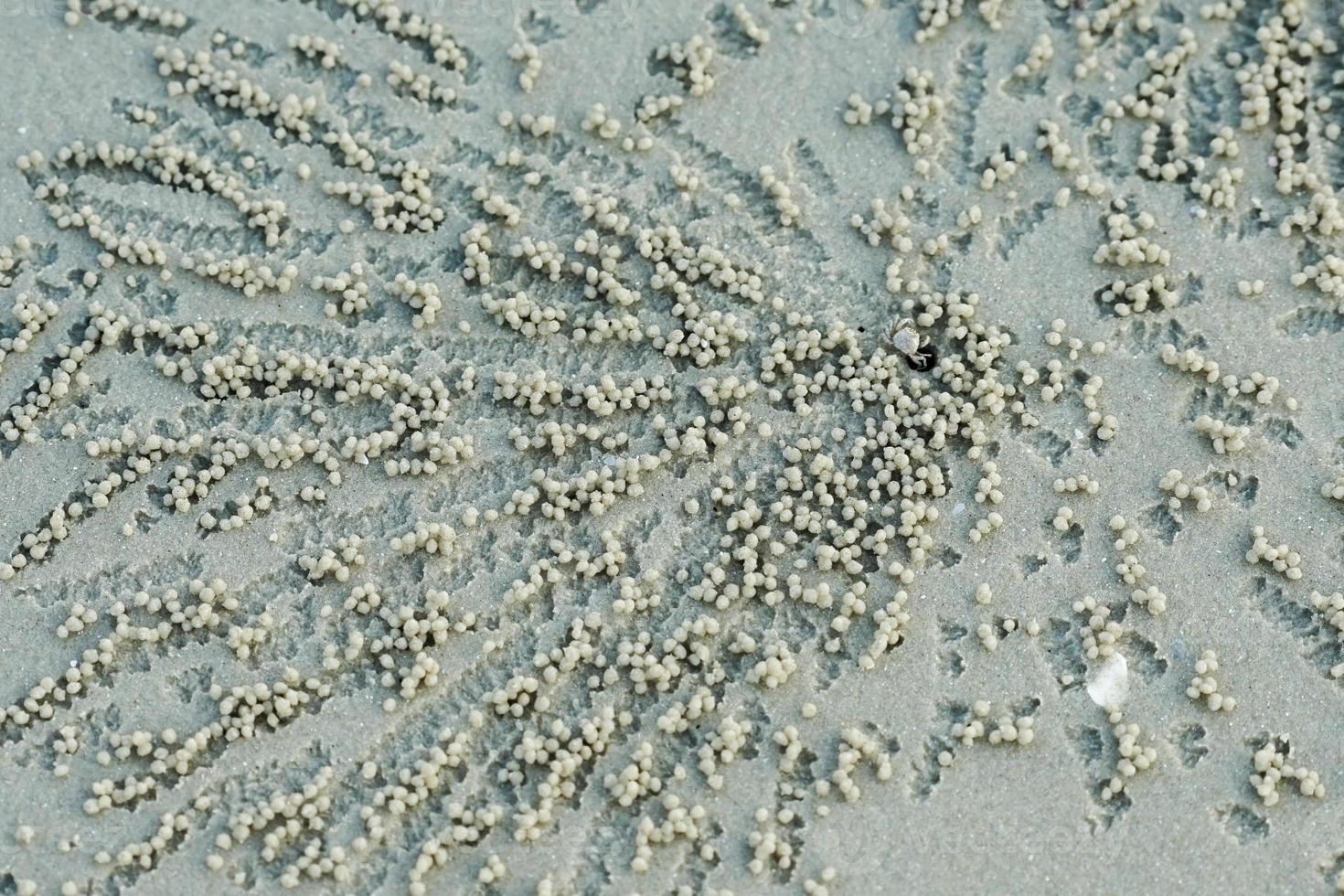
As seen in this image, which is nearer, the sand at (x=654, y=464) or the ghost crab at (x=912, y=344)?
the sand at (x=654, y=464)

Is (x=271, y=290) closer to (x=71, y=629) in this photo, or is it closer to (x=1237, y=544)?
(x=71, y=629)

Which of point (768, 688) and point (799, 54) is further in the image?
point (799, 54)

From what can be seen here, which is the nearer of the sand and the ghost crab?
the sand

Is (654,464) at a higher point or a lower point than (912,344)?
lower

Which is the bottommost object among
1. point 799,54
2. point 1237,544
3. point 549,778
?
point 549,778

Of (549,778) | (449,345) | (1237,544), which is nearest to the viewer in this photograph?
(549,778)

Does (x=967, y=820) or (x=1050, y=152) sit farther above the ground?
(x=1050, y=152)

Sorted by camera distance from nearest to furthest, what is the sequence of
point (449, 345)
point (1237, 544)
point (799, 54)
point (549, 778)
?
point (549, 778) < point (1237, 544) < point (449, 345) < point (799, 54)

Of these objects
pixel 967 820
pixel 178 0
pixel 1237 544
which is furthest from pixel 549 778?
pixel 178 0
